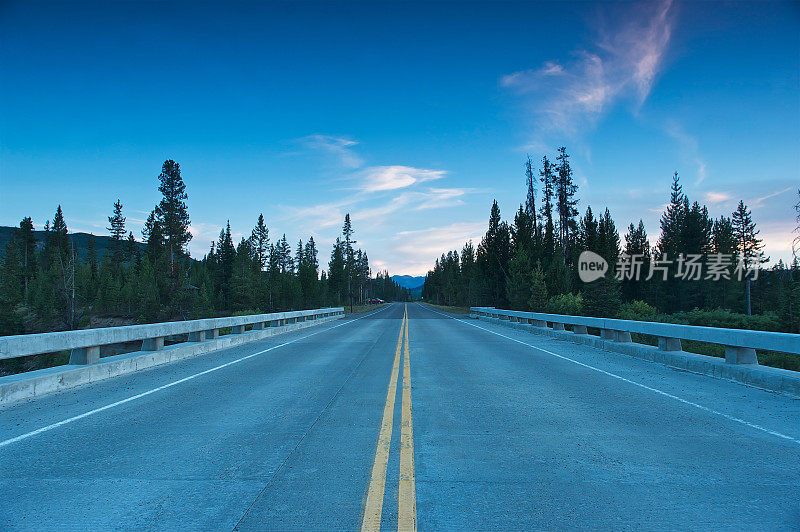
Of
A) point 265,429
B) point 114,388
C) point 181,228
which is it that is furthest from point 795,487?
point 181,228

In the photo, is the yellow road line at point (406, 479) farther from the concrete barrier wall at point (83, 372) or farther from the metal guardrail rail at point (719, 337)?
the metal guardrail rail at point (719, 337)

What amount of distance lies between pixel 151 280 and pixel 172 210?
27.9 metres

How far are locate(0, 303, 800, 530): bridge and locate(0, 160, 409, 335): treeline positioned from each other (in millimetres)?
41987

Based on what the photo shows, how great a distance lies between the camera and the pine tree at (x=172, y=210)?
Result: 5697cm

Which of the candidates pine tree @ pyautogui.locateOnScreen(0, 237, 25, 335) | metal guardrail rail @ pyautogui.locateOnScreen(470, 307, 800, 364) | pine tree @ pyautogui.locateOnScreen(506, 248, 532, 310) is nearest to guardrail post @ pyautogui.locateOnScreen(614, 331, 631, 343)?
metal guardrail rail @ pyautogui.locateOnScreen(470, 307, 800, 364)

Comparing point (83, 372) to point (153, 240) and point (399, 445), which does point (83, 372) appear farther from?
point (153, 240)

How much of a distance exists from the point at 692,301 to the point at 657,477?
7135 centimetres

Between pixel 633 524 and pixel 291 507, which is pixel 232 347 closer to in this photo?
pixel 291 507

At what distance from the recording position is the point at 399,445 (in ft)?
17.2

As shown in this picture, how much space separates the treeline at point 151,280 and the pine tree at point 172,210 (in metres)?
0.12

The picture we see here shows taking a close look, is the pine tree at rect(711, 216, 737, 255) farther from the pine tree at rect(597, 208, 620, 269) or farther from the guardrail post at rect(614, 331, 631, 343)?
the guardrail post at rect(614, 331, 631, 343)

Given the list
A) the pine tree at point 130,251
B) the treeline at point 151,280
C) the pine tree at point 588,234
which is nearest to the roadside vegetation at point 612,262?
the pine tree at point 588,234

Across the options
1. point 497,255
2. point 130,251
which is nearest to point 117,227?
point 130,251

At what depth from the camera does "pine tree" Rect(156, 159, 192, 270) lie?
57.0m
